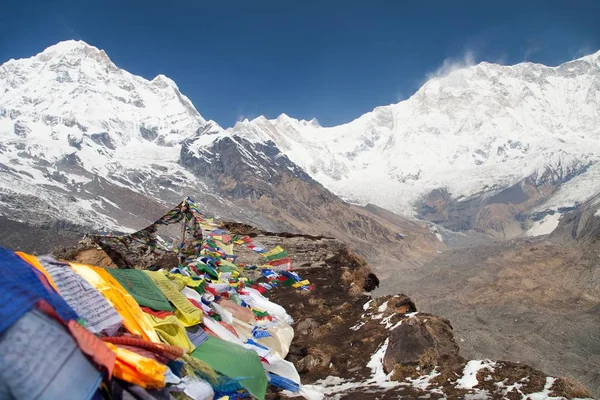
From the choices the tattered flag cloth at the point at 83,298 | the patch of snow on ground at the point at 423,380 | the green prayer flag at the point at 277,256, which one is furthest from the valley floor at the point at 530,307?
the tattered flag cloth at the point at 83,298

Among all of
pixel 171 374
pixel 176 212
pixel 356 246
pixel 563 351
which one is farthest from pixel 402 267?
pixel 171 374

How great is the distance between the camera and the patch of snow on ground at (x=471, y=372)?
8.16m

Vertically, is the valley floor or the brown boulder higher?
the brown boulder

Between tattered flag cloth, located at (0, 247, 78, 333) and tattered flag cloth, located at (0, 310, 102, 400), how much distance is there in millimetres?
86

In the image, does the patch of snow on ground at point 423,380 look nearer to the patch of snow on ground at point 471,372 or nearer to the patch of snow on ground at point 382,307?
the patch of snow on ground at point 471,372

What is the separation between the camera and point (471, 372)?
8586 millimetres

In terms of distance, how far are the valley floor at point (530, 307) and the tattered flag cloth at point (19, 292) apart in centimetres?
3183

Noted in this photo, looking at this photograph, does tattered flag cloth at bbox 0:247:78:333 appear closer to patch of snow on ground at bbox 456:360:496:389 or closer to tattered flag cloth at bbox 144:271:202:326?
tattered flag cloth at bbox 144:271:202:326

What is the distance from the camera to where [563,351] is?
135 ft

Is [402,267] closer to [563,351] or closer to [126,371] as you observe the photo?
[563,351]

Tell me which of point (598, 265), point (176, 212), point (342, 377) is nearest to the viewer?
point (342, 377)

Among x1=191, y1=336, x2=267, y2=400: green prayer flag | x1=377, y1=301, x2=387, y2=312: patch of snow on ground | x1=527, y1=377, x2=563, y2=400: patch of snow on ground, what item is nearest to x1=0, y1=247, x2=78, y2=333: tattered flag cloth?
x1=191, y1=336, x2=267, y2=400: green prayer flag

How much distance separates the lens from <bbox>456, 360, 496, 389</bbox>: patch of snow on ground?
321 inches

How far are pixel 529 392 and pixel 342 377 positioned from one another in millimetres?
4303
